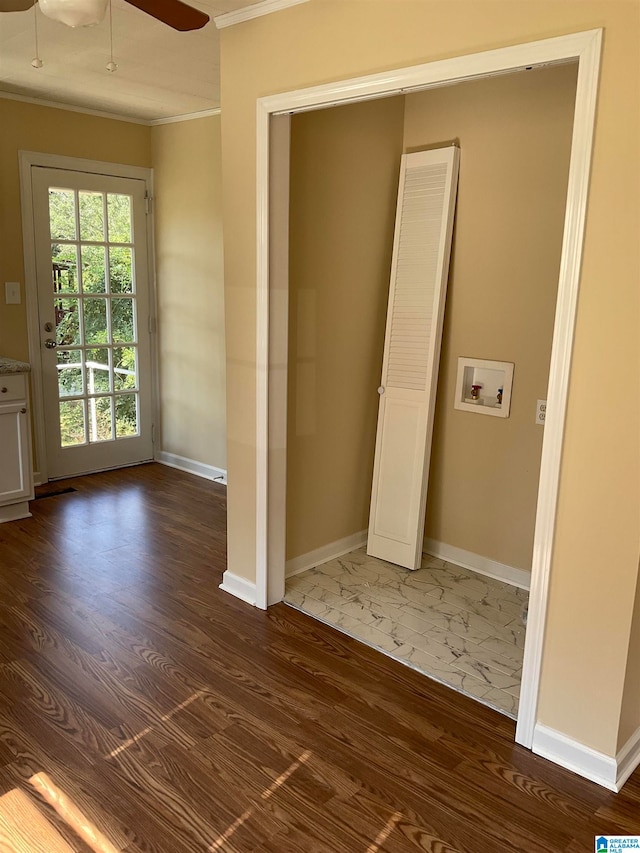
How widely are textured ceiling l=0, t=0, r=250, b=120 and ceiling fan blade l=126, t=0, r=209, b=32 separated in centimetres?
70

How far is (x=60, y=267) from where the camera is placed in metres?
4.68

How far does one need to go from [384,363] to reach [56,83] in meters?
2.48

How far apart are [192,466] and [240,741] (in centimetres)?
308

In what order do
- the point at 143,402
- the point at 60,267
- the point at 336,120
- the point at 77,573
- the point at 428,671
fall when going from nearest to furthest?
the point at 428,671 → the point at 336,120 → the point at 77,573 → the point at 60,267 → the point at 143,402

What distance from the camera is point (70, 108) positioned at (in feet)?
14.8

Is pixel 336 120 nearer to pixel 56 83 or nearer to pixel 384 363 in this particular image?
pixel 384 363

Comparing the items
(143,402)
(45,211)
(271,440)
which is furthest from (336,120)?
(143,402)

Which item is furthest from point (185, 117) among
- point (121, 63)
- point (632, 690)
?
point (632, 690)

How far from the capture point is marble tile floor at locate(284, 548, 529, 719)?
2.68 metres

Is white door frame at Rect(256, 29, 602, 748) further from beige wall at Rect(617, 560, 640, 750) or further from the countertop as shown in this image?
the countertop

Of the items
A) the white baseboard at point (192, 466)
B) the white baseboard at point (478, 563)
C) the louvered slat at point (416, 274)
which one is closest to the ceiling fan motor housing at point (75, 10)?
the louvered slat at point (416, 274)

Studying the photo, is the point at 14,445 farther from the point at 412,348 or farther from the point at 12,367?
the point at 412,348

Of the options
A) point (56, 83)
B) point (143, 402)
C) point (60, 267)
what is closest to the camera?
point (56, 83)
